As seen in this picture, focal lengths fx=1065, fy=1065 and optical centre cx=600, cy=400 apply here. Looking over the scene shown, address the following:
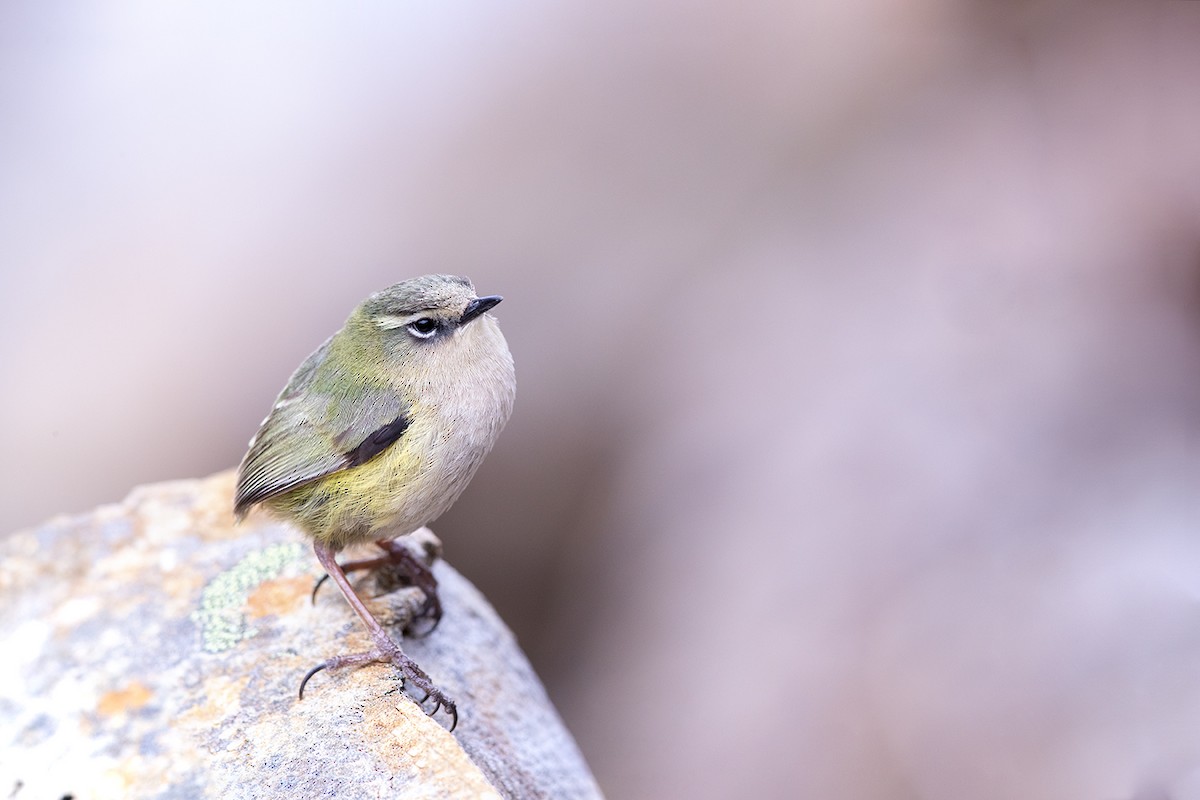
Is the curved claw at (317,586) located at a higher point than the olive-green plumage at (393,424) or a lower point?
lower

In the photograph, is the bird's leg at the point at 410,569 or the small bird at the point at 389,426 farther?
the bird's leg at the point at 410,569

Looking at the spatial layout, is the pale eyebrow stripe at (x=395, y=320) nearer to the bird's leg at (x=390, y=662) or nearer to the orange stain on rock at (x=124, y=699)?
the bird's leg at (x=390, y=662)

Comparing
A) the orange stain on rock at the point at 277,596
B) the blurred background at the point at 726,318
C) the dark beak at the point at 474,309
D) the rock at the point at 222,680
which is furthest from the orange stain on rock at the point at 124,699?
the blurred background at the point at 726,318

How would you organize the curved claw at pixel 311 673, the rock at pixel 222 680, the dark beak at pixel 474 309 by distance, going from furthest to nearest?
the dark beak at pixel 474 309
the curved claw at pixel 311 673
the rock at pixel 222 680

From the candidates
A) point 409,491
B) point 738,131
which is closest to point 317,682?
point 409,491

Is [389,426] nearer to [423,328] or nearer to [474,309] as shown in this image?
[423,328]

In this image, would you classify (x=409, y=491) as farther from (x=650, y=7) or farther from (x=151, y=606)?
(x=650, y=7)

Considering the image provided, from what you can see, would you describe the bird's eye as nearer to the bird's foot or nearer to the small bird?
the small bird

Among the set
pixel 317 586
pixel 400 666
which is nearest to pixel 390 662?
pixel 400 666
